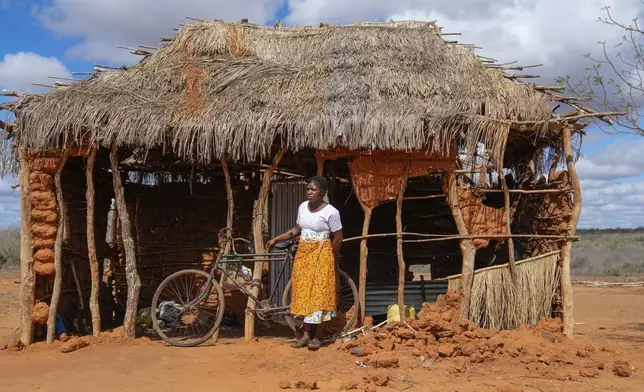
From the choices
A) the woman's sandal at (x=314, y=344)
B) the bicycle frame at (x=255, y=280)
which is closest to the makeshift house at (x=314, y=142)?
the bicycle frame at (x=255, y=280)

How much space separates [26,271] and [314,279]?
331 centimetres

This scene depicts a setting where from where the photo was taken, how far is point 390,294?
707cm

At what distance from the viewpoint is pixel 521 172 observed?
8133 mm

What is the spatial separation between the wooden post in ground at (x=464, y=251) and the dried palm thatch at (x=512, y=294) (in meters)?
0.07

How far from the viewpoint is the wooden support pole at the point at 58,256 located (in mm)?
6891

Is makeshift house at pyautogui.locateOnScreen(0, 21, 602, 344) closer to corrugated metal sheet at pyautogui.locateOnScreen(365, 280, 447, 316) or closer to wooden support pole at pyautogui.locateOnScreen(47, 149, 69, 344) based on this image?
wooden support pole at pyautogui.locateOnScreen(47, 149, 69, 344)

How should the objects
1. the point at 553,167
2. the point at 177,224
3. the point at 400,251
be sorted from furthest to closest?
the point at 177,224, the point at 553,167, the point at 400,251

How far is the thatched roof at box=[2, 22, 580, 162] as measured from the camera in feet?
21.5

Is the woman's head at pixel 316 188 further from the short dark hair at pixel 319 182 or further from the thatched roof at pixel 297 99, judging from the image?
the thatched roof at pixel 297 99

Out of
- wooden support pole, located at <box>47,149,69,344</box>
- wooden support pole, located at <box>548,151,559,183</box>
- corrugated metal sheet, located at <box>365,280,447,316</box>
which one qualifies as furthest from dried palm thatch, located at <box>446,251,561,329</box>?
wooden support pole, located at <box>47,149,69,344</box>

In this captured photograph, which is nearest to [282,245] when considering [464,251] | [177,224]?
[464,251]

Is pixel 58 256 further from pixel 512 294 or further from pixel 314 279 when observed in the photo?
pixel 512 294

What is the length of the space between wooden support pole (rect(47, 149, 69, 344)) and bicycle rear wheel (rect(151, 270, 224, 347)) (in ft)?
3.60

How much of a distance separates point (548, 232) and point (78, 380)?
211 inches
